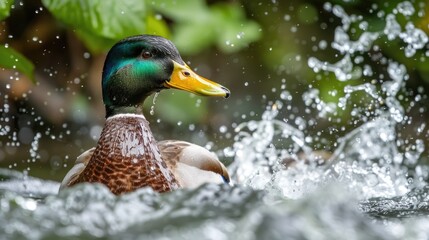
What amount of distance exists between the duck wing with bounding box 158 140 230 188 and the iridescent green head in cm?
28

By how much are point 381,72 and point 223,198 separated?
12.5ft

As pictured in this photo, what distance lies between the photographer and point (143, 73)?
11.9ft

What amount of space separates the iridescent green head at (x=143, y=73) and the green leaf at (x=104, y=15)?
1.74 ft

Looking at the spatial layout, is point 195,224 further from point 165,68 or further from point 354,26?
point 354,26

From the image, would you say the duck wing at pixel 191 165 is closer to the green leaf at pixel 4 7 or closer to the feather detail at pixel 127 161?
the feather detail at pixel 127 161

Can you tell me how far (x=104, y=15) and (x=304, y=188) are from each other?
1.27 metres

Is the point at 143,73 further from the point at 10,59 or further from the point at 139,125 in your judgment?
the point at 10,59

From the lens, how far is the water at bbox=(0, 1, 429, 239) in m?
2.31

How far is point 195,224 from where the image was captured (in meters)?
2.36

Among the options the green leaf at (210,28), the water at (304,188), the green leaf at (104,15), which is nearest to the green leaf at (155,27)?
the green leaf at (210,28)

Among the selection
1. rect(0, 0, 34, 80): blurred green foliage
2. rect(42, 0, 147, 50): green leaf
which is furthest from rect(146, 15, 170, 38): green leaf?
rect(0, 0, 34, 80): blurred green foliage

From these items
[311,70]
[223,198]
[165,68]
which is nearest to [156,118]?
[311,70]

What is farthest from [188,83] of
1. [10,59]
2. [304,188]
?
[304,188]

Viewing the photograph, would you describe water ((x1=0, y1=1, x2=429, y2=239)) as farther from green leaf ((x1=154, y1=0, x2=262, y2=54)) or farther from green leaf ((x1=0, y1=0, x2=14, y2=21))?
green leaf ((x1=0, y1=0, x2=14, y2=21))
